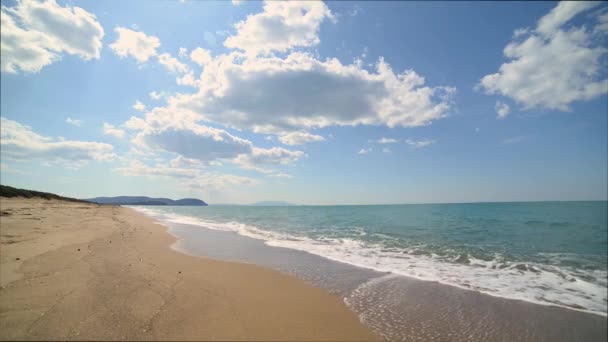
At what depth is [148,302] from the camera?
16.4 ft

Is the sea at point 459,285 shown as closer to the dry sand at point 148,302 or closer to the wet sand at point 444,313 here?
the wet sand at point 444,313

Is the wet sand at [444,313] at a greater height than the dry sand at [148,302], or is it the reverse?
the dry sand at [148,302]

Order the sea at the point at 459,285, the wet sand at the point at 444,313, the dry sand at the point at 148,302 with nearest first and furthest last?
the dry sand at the point at 148,302 → the wet sand at the point at 444,313 → the sea at the point at 459,285

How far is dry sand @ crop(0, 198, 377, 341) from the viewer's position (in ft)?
13.0

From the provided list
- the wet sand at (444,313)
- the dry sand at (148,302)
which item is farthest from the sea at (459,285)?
the dry sand at (148,302)

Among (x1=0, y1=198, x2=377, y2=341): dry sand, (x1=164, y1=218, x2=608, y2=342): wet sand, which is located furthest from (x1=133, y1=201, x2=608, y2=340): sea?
(x1=0, y1=198, x2=377, y2=341): dry sand

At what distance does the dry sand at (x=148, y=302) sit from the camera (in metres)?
3.97

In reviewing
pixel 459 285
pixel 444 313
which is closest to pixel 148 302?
pixel 444 313

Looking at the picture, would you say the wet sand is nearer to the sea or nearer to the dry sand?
the sea

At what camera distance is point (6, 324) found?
3709 millimetres

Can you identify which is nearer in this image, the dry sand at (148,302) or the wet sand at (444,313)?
the dry sand at (148,302)

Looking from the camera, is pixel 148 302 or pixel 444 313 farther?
pixel 444 313

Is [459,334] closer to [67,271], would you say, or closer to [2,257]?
[67,271]

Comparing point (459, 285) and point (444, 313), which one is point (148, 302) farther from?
point (459, 285)
